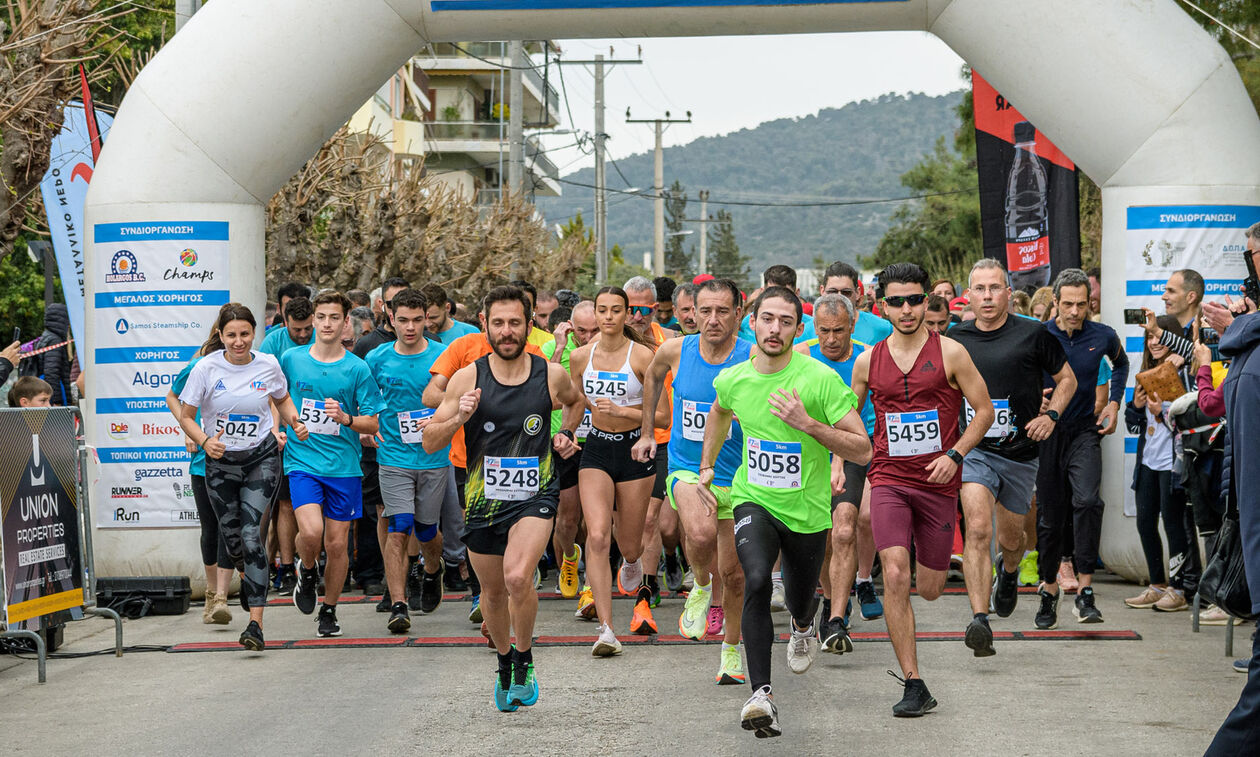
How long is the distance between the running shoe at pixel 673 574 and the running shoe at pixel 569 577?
70 centimetres

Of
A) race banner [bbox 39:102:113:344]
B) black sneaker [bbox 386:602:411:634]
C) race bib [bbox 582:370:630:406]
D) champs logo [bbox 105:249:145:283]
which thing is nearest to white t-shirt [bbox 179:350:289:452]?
black sneaker [bbox 386:602:411:634]

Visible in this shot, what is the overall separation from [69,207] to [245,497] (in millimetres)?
4437

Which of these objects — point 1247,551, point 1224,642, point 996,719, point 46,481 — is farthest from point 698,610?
point 1247,551

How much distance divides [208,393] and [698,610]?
10.9 ft

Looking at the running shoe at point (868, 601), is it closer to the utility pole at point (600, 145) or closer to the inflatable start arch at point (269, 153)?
the inflatable start arch at point (269, 153)

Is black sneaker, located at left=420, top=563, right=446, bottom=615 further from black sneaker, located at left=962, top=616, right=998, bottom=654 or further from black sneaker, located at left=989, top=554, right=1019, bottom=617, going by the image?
black sneaker, located at left=962, top=616, right=998, bottom=654

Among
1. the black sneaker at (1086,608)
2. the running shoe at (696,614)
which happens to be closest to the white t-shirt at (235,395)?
the running shoe at (696,614)

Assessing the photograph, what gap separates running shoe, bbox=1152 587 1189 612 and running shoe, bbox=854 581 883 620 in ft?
6.73

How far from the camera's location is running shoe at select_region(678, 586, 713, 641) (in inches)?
354

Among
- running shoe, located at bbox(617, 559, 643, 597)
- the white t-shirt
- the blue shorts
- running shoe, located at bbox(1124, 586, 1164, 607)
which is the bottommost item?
running shoe, located at bbox(1124, 586, 1164, 607)

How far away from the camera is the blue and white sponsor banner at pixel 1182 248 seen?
37.8 ft

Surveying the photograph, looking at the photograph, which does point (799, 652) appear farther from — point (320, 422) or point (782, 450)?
point (320, 422)

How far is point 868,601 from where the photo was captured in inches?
394

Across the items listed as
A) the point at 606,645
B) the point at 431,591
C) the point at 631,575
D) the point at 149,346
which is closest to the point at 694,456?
the point at 606,645
